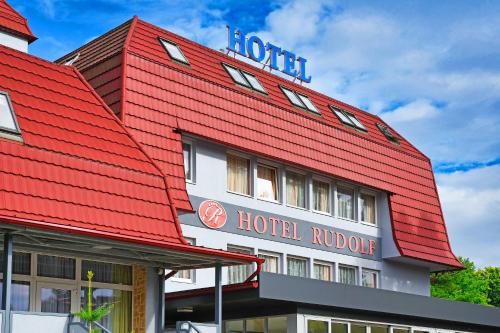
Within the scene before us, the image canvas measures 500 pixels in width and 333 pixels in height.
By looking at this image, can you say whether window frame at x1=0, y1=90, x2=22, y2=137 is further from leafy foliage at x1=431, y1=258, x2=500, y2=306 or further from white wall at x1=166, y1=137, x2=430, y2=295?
leafy foliage at x1=431, y1=258, x2=500, y2=306

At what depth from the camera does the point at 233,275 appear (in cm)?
2298

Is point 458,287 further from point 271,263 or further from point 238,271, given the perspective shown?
point 238,271

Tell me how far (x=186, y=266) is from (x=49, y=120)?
394 cm

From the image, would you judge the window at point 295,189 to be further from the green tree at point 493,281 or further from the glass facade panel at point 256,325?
the green tree at point 493,281

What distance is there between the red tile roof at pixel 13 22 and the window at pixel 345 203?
34.5 ft

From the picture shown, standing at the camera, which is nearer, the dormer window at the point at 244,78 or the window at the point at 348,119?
the dormer window at the point at 244,78

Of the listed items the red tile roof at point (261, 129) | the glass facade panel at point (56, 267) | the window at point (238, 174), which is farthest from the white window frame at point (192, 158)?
the glass facade panel at point (56, 267)

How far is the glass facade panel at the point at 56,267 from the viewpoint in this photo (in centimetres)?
1670

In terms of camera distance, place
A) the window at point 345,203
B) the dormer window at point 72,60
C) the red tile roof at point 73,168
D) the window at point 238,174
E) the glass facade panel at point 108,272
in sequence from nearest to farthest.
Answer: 1. the red tile roof at point 73,168
2. the glass facade panel at point 108,272
3. the window at point 238,174
4. the dormer window at point 72,60
5. the window at point 345,203

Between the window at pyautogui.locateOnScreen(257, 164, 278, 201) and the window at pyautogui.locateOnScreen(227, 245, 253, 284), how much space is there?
169cm

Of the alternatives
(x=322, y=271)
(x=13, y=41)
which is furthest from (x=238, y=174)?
(x=13, y=41)

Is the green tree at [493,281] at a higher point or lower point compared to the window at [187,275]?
higher

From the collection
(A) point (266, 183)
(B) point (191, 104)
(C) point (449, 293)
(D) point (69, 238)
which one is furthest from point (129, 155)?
(C) point (449, 293)

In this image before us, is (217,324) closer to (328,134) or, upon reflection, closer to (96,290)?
(96,290)
